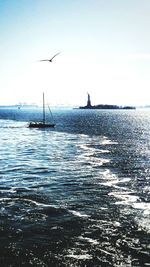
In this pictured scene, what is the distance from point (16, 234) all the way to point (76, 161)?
30609 millimetres

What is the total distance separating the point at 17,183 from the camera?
3716 cm

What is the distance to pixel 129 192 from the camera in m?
33.7

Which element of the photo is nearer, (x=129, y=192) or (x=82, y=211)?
(x=82, y=211)

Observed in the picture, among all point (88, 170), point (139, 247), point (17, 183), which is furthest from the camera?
point (88, 170)

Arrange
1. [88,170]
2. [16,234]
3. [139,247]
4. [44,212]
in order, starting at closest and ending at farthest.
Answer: [139,247], [16,234], [44,212], [88,170]

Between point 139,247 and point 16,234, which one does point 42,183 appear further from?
point 139,247

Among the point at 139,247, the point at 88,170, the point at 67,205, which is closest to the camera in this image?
the point at 139,247

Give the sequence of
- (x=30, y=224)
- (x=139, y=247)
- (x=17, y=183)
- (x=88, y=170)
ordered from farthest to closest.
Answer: (x=88, y=170) < (x=17, y=183) < (x=30, y=224) < (x=139, y=247)

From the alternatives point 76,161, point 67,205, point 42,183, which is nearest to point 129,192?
point 67,205

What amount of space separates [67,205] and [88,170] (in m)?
16.6

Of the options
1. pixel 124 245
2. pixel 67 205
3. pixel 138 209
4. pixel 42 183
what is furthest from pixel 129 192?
pixel 124 245

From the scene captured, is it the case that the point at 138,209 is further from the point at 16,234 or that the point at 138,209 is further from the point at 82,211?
the point at 16,234

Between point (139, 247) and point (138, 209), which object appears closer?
point (139, 247)

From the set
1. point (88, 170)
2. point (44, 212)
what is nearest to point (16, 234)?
point (44, 212)
